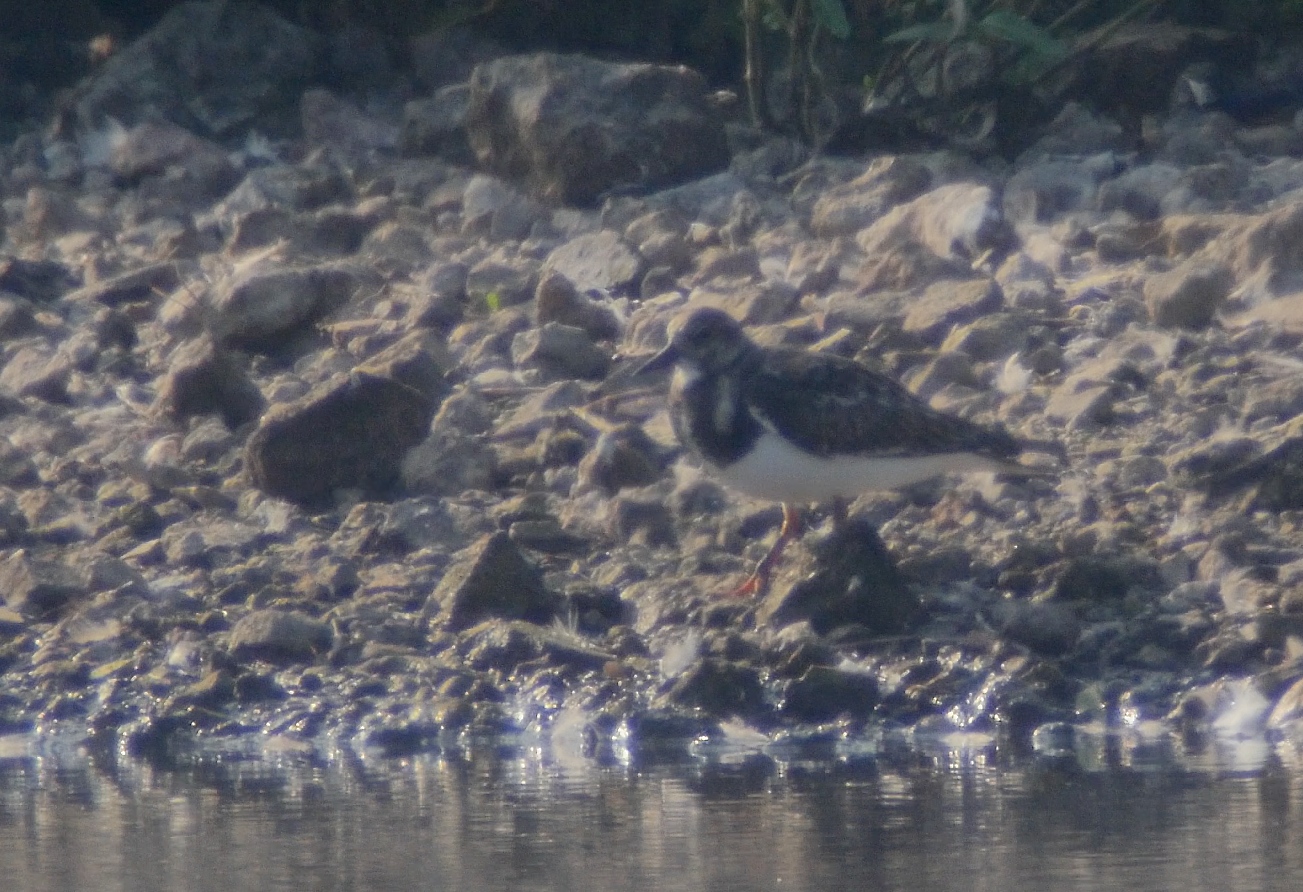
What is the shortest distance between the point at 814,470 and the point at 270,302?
11.3ft

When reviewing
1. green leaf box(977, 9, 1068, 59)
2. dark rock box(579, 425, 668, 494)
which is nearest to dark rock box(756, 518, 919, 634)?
dark rock box(579, 425, 668, 494)

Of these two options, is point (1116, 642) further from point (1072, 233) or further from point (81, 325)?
point (81, 325)

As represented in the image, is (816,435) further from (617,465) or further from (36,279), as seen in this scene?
(36,279)

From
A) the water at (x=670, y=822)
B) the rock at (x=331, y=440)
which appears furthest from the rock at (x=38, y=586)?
the water at (x=670, y=822)

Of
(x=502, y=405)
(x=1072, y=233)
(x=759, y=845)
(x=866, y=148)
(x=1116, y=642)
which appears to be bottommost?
(x=759, y=845)

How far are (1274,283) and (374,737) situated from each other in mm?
4608

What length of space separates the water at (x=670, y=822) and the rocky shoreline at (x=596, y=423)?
1.68ft

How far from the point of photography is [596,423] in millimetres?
10031

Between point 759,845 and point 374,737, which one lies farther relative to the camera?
point 374,737

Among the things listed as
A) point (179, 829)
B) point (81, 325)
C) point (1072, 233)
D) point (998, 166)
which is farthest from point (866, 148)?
point (179, 829)

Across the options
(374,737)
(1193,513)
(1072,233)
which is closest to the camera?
(374,737)

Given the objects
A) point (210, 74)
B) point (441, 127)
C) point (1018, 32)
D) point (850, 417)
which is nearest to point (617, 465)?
point (850, 417)

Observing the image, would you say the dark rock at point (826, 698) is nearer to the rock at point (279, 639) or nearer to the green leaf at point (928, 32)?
the rock at point (279, 639)

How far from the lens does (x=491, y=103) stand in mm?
12812
